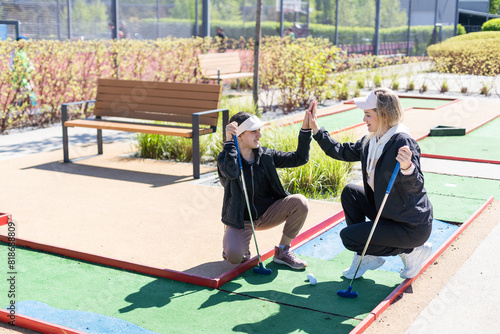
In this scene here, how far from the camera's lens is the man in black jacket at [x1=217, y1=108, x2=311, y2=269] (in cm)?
473

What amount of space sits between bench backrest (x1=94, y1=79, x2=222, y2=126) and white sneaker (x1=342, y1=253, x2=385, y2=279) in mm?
4042

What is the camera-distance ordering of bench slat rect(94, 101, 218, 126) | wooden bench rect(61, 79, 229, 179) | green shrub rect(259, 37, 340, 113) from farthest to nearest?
green shrub rect(259, 37, 340, 113), bench slat rect(94, 101, 218, 126), wooden bench rect(61, 79, 229, 179)

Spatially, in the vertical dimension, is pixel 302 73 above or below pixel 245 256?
above

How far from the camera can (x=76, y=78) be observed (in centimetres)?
1216

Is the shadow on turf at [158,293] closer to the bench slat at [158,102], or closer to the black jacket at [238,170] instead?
the black jacket at [238,170]

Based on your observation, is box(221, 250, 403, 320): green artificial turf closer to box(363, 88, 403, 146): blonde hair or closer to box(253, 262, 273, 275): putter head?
box(253, 262, 273, 275): putter head

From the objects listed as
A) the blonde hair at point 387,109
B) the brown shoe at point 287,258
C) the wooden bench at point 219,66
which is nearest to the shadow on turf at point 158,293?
the brown shoe at point 287,258

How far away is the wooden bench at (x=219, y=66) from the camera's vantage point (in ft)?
48.4

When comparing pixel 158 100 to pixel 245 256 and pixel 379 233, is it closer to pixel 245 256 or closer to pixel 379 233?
pixel 245 256

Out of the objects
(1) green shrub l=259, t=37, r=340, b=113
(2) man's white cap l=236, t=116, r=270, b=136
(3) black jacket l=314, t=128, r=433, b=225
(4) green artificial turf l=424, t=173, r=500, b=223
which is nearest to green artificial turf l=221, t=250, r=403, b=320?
(3) black jacket l=314, t=128, r=433, b=225

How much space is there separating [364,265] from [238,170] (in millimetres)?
1141

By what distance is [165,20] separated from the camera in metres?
17.8

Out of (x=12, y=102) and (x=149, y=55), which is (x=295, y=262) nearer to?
(x=12, y=102)

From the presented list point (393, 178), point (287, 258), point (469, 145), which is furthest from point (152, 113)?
point (393, 178)
